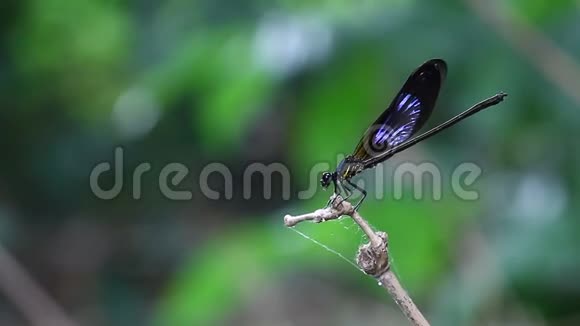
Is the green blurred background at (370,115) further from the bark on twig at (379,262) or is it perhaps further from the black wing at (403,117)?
the bark on twig at (379,262)

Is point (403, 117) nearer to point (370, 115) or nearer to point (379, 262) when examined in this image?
point (370, 115)

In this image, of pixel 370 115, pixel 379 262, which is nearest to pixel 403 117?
pixel 370 115

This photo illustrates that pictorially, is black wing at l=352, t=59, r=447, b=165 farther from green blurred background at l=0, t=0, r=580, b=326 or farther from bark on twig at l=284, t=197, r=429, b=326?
bark on twig at l=284, t=197, r=429, b=326

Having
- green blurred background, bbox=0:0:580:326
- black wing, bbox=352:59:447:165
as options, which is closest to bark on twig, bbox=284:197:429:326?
black wing, bbox=352:59:447:165

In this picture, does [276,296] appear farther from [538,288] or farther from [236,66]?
[236,66]

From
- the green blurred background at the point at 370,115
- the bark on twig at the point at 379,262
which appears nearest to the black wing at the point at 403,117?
the green blurred background at the point at 370,115

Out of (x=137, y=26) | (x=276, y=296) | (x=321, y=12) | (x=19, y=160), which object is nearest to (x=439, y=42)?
(x=321, y=12)
